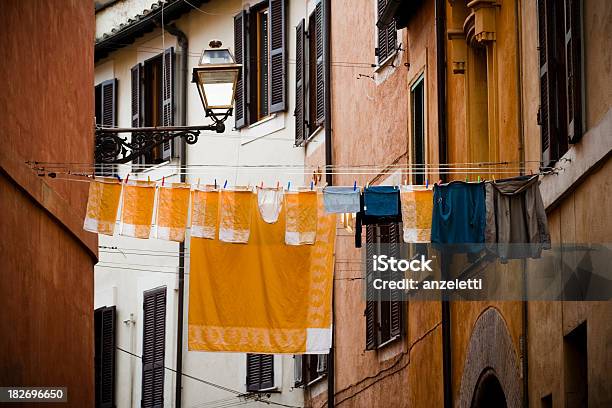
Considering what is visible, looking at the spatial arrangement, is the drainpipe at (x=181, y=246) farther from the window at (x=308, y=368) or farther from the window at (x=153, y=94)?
the window at (x=308, y=368)

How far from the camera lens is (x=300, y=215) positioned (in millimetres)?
17781

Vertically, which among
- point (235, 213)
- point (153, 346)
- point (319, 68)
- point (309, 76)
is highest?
point (319, 68)

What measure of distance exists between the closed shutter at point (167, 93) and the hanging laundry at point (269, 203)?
12638 mm

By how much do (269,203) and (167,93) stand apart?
13.2m

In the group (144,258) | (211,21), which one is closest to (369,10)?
(211,21)

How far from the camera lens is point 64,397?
18.2 m

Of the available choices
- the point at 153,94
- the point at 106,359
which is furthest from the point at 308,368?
the point at 153,94

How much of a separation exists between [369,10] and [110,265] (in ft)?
27.5

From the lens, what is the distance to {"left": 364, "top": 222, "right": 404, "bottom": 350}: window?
23.4 meters

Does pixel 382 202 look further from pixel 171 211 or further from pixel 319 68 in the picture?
pixel 319 68

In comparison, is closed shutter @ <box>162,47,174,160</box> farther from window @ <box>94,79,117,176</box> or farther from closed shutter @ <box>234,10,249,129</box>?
window @ <box>94,79,117,176</box>

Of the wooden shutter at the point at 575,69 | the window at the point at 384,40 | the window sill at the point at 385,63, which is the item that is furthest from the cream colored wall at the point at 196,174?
the wooden shutter at the point at 575,69

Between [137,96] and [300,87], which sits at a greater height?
[137,96]

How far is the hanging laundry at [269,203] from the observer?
1791 centimetres
